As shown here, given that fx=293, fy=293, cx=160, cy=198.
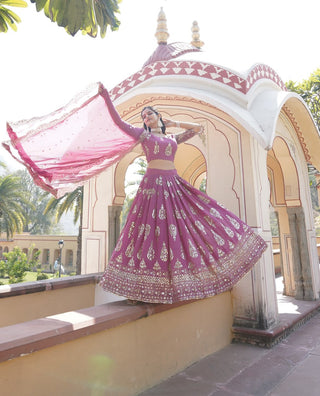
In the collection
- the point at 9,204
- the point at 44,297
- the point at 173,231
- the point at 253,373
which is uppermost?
the point at 9,204

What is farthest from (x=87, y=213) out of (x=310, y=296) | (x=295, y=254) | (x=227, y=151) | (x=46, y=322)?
(x=310, y=296)

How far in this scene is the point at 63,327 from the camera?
1.75m

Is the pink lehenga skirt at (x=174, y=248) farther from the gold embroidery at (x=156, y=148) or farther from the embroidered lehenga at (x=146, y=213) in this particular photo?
the gold embroidery at (x=156, y=148)

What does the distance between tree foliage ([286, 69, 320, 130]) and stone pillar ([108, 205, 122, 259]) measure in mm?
6014

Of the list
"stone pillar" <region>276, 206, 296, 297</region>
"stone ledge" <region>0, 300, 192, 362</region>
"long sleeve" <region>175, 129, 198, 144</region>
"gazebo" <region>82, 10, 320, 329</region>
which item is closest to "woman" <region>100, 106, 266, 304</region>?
"stone ledge" <region>0, 300, 192, 362</region>

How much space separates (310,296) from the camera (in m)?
5.22

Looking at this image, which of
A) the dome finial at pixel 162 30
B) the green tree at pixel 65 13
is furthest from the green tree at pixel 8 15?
the dome finial at pixel 162 30

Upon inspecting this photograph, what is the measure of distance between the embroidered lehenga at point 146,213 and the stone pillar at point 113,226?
99.0 inches

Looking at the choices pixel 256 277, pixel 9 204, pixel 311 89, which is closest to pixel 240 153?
pixel 256 277

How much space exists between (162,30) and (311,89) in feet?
15.3

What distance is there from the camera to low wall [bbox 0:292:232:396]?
61.7 inches

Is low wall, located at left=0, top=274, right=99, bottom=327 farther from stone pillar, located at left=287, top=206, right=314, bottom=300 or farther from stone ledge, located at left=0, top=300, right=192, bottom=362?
stone pillar, located at left=287, top=206, right=314, bottom=300

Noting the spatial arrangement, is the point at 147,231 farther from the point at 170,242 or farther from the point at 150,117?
the point at 150,117

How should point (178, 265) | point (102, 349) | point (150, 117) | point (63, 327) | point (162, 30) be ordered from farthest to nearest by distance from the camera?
point (162, 30), point (150, 117), point (178, 265), point (102, 349), point (63, 327)
